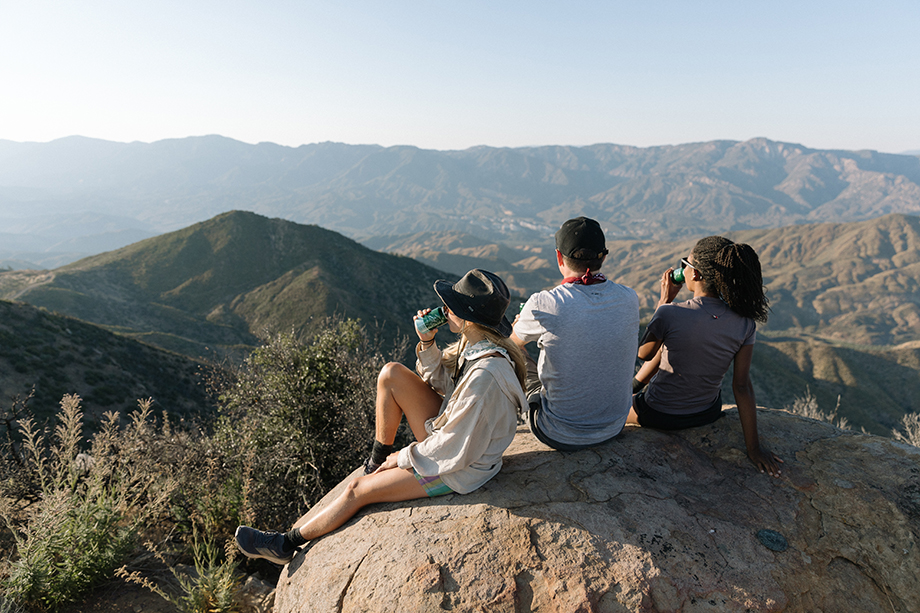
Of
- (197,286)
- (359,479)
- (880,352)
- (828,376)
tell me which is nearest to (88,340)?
(359,479)

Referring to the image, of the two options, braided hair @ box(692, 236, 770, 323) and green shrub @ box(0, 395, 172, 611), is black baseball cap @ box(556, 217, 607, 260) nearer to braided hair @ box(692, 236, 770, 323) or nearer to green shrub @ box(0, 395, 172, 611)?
braided hair @ box(692, 236, 770, 323)

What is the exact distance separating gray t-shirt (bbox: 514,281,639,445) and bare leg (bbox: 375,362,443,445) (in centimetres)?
95

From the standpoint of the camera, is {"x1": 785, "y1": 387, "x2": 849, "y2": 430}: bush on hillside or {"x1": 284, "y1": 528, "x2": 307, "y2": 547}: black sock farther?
{"x1": 785, "y1": 387, "x2": 849, "y2": 430}: bush on hillside

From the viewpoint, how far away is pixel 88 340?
22.5m

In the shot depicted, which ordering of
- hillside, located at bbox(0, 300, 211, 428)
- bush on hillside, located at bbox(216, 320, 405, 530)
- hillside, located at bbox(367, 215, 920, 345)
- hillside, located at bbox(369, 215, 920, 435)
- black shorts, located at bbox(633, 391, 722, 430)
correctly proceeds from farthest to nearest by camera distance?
hillside, located at bbox(367, 215, 920, 345) → hillside, located at bbox(369, 215, 920, 435) → hillside, located at bbox(0, 300, 211, 428) → bush on hillside, located at bbox(216, 320, 405, 530) → black shorts, located at bbox(633, 391, 722, 430)

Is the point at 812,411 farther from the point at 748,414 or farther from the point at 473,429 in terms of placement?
the point at 473,429

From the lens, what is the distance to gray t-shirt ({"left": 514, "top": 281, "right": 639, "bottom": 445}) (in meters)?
3.44

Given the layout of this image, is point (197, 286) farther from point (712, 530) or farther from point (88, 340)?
point (712, 530)

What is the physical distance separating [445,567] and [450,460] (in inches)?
27.1

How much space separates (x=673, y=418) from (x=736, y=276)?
1526 mm

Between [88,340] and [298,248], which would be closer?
[88,340]

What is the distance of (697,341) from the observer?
3871 mm

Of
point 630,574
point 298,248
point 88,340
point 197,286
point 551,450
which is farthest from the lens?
point 298,248

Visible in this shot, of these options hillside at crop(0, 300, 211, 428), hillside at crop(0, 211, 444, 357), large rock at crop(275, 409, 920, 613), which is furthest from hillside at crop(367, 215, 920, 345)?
large rock at crop(275, 409, 920, 613)
